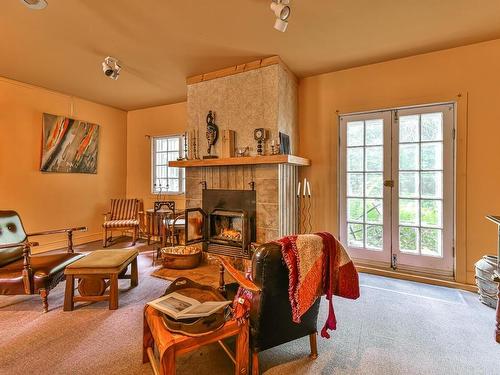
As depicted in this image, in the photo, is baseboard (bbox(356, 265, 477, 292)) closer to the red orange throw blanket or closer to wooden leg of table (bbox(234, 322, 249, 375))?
the red orange throw blanket

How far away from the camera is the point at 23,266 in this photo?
2428mm

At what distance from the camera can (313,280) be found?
1.55 metres

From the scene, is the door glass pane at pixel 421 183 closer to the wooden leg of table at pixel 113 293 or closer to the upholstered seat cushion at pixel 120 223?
the wooden leg of table at pixel 113 293

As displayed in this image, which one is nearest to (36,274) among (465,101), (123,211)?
(123,211)

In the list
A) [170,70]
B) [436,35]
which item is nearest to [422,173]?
[436,35]

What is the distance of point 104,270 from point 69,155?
10.7 feet

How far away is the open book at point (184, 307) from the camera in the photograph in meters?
1.39

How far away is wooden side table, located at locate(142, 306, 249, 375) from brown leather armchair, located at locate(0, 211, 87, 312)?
143 centimetres

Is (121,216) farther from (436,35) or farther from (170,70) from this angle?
(436,35)

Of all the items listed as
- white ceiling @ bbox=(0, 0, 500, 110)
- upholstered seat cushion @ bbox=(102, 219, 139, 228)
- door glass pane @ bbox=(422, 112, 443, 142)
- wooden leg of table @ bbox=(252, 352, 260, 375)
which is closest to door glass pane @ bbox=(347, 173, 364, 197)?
door glass pane @ bbox=(422, 112, 443, 142)

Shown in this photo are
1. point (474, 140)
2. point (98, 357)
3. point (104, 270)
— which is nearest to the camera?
point (98, 357)

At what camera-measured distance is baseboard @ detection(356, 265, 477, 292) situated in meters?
2.95

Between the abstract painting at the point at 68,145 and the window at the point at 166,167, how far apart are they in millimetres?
1131

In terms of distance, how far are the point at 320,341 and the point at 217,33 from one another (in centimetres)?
309
